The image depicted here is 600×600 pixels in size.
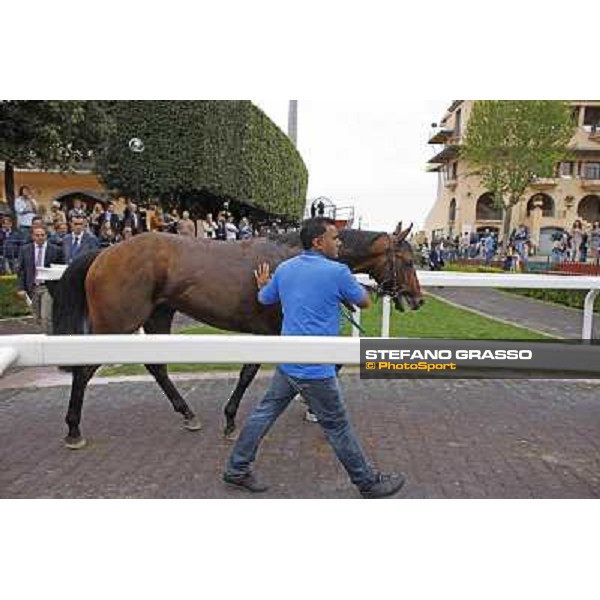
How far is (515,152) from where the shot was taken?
51.8 ft

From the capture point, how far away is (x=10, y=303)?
855 centimetres

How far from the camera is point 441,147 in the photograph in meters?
16.6

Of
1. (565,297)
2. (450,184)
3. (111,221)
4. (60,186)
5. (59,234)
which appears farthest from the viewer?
(60,186)

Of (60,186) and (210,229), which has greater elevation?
(60,186)

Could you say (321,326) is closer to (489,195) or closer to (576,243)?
(489,195)

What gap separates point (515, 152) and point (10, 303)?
12.9 meters

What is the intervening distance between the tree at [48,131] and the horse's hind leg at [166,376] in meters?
7.17

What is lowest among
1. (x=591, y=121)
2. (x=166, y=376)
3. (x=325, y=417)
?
(x=166, y=376)

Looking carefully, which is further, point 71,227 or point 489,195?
point 489,195

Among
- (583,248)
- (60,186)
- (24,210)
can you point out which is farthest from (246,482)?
(60,186)

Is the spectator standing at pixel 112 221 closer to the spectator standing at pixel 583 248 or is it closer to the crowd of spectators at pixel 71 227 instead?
the crowd of spectators at pixel 71 227

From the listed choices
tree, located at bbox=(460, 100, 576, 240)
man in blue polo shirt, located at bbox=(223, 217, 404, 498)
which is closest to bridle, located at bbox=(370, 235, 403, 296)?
man in blue polo shirt, located at bbox=(223, 217, 404, 498)

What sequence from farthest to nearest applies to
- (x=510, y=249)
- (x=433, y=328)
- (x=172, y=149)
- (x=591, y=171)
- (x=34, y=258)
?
(x=591, y=171) < (x=172, y=149) < (x=510, y=249) < (x=433, y=328) < (x=34, y=258)

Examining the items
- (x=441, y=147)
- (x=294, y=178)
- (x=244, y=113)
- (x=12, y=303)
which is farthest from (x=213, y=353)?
(x=294, y=178)
